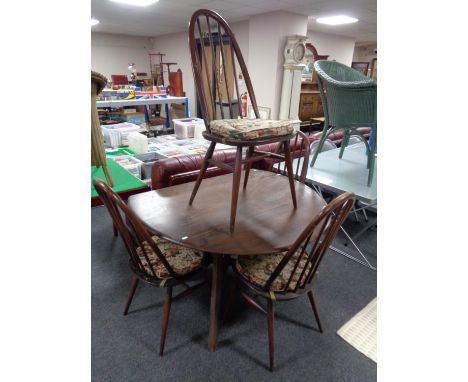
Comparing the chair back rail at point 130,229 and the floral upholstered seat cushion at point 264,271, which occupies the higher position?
the chair back rail at point 130,229

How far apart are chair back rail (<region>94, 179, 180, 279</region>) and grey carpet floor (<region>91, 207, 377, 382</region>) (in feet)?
1.37

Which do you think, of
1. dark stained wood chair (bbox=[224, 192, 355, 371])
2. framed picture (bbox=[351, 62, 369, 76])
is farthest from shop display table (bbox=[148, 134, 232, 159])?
framed picture (bbox=[351, 62, 369, 76])

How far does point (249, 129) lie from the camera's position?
1071 mm

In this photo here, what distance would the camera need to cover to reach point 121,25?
6586mm

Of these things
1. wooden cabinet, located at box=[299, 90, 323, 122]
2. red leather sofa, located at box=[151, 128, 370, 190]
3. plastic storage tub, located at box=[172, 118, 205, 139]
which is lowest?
red leather sofa, located at box=[151, 128, 370, 190]

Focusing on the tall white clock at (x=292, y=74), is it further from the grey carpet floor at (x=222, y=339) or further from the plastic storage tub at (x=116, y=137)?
the grey carpet floor at (x=222, y=339)

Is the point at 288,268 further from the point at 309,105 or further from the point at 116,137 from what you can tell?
the point at 309,105

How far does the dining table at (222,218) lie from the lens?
109 centimetres

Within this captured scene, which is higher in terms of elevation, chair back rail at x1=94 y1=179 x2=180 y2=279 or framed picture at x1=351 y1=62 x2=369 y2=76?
framed picture at x1=351 y1=62 x2=369 y2=76

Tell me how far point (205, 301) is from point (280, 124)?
113 centimetres

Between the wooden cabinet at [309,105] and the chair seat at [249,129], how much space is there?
6.23 meters

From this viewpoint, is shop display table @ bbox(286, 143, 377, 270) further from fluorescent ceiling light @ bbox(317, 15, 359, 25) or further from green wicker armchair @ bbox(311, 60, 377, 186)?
fluorescent ceiling light @ bbox(317, 15, 359, 25)

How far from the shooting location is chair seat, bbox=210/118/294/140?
105 cm

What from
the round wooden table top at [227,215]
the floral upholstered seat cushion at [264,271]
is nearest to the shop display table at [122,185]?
the round wooden table top at [227,215]
